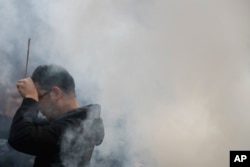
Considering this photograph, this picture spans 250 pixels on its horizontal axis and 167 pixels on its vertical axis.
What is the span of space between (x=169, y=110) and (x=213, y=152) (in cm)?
51

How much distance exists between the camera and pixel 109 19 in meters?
2.84

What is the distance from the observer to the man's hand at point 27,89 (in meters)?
2.34

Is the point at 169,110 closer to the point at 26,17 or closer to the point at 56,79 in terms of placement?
the point at 56,79

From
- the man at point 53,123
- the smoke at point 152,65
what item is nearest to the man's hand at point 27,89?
the man at point 53,123

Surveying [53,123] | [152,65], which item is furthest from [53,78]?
[152,65]

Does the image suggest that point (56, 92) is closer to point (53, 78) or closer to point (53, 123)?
point (53, 78)

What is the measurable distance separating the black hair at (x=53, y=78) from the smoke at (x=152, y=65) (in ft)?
0.19

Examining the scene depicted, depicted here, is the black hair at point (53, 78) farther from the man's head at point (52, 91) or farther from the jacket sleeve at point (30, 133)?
the jacket sleeve at point (30, 133)

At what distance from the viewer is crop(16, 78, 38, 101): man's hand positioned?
2.34 metres

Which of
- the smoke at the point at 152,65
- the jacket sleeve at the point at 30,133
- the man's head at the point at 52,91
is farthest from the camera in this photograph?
the smoke at the point at 152,65

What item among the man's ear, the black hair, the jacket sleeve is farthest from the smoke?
the jacket sleeve

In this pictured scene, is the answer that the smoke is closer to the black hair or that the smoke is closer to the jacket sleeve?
the black hair

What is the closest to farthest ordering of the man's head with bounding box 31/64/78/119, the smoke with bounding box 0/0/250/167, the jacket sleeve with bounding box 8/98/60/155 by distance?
the jacket sleeve with bounding box 8/98/60/155
the man's head with bounding box 31/64/78/119
the smoke with bounding box 0/0/250/167

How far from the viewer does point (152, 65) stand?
2.95 metres
